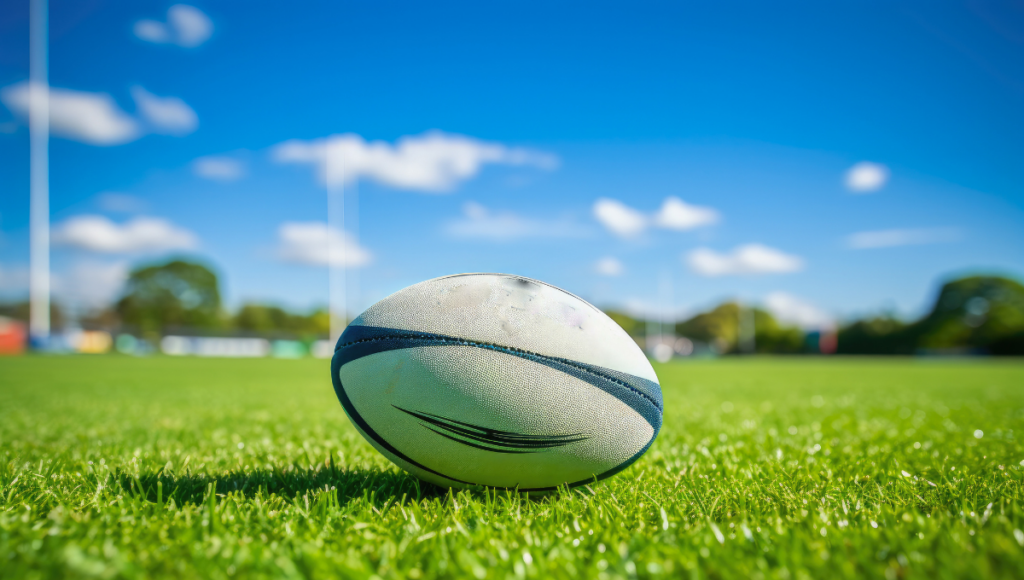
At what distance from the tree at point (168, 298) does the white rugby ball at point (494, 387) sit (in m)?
67.2

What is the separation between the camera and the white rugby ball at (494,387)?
6.04ft

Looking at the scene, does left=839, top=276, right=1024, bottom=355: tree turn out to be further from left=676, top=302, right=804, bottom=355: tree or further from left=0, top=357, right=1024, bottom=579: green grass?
left=0, top=357, right=1024, bottom=579: green grass

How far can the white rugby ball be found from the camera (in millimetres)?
1841

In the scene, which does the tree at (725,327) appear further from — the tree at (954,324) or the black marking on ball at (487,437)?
the black marking on ball at (487,437)

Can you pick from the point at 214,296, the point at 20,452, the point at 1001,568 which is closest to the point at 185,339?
the point at 214,296

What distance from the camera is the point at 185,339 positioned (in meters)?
52.9

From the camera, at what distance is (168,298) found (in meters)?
60.9

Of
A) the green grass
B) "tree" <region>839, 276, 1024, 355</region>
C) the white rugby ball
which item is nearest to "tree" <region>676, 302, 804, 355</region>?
"tree" <region>839, 276, 1024, 355</region>

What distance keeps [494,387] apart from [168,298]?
6905 centimetres

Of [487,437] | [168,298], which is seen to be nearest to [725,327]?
[168,298]

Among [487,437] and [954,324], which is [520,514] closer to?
[487,437]

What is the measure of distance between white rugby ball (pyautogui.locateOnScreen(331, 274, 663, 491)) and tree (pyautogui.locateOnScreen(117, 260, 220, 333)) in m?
67.2

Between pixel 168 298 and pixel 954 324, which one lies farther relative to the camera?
pixel 168 298

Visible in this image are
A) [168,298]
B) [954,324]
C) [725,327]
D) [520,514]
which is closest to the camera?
[520,514]
